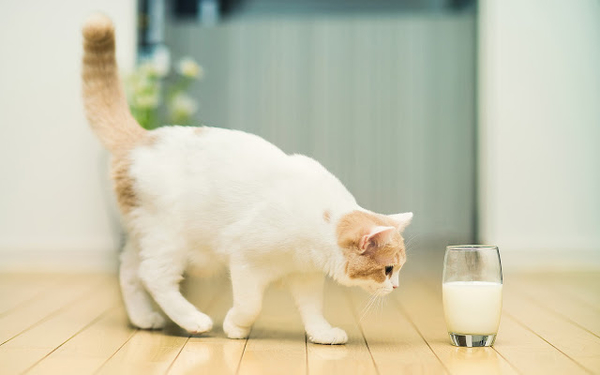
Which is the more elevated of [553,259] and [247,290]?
[247,290]

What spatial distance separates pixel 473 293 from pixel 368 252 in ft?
0.83

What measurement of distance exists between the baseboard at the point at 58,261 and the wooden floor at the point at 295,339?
25.9 inches

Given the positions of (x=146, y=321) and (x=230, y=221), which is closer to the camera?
(x=230, y=221)

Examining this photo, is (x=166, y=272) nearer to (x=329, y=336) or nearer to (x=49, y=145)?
(x=329, y=336)

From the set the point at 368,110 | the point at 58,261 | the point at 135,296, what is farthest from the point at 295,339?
the point at 368,110

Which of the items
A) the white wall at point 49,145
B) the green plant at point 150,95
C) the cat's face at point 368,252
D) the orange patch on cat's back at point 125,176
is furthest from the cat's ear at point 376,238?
the white wall at point 49,145

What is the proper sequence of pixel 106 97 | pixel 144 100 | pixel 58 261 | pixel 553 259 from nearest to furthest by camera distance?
pixel 106 97
pixel 144 100
pixel 58 261
pixel 553 259

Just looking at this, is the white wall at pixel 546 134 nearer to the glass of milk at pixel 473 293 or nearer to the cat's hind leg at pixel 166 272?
the glass of milk at pixel 473 293

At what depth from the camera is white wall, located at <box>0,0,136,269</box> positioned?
323cm

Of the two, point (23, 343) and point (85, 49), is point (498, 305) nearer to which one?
point (23, 343)

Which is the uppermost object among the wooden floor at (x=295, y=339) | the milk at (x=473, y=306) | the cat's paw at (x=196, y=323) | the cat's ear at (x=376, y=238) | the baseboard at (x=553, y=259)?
the cat's ear at (x=376, y=238)

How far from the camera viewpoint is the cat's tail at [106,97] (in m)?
1.85

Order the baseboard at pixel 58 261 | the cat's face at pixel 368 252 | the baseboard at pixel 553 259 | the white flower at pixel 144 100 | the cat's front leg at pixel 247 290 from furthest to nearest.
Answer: the baseboard at pixel 553 259 → the baseboard at pixel 58 261 → the white flower at pixel 144 100 → the cat's front leg at pixel 247 290 → the cat's face at pixel 368 252

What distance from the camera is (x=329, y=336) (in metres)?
1.64
